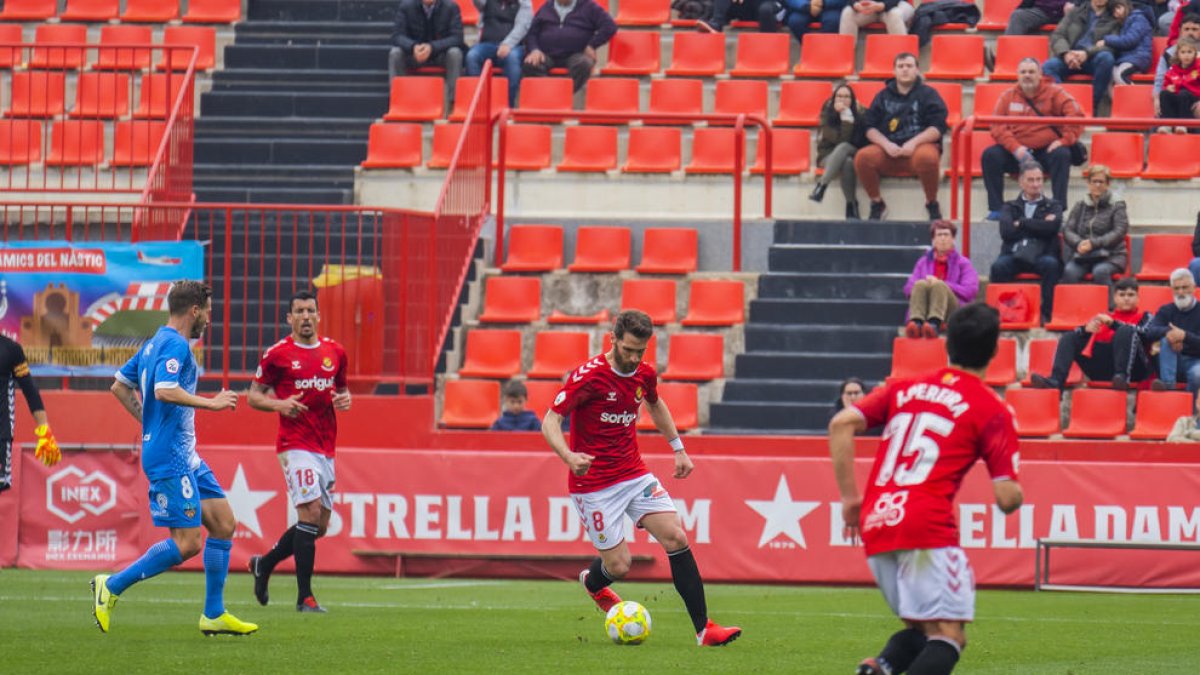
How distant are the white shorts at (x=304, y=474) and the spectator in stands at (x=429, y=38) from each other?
9.71 meters

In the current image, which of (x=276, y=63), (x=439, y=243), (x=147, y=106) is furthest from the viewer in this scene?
(x=276, y=63)

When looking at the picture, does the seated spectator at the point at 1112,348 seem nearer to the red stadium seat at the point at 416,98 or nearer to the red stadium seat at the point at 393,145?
the red stadium seat at the point at 393,145

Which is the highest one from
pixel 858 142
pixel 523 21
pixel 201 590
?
pixel 523 21

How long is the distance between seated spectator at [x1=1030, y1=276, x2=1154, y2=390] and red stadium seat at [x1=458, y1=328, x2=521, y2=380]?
4928mm

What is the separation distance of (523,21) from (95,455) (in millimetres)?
7675

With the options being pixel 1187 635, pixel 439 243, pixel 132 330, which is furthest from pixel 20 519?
pixel 1187 635

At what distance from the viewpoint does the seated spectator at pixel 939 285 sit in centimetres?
1798

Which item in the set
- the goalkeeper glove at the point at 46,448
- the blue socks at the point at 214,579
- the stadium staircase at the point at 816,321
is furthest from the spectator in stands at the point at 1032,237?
the blue socks at the point at 214,579

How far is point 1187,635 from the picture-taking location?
11.7m

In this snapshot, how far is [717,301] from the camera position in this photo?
63.1ft

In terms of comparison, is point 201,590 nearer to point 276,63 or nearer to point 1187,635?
point 1187,635

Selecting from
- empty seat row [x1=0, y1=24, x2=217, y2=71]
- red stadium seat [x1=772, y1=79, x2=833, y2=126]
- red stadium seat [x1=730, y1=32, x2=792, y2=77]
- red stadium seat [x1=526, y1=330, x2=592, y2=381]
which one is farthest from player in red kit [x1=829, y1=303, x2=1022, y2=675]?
empty seat row [x1=0, y1=24, x2=217, y2=71]

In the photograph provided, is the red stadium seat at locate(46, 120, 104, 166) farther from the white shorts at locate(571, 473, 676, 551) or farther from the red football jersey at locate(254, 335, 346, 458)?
the white shorts at locate(571, 473, 676, 551)

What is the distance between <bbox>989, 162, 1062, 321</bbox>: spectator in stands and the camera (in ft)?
60.7
